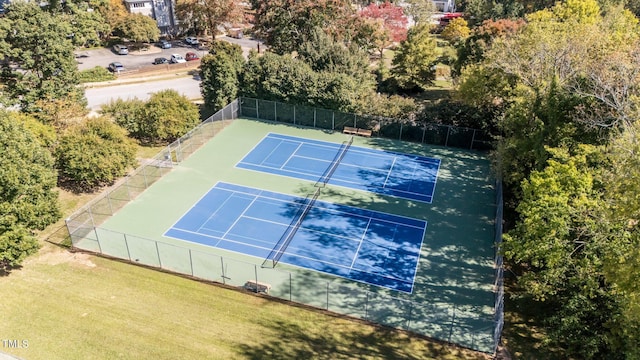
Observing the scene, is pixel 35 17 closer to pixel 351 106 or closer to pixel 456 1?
pixel 351 106

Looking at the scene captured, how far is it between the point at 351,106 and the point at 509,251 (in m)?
21.4

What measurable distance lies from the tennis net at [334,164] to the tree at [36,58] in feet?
64.0

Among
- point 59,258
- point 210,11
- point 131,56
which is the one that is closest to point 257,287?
A: point 59,258

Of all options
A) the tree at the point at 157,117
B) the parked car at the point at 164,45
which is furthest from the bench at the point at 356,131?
the parked car at the point at 164,45

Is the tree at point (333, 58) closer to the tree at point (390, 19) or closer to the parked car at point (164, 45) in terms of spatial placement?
the tree at point (390, 19)

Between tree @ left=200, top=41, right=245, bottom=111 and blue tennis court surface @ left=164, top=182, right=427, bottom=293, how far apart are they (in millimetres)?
12185

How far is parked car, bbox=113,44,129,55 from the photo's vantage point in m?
64.4

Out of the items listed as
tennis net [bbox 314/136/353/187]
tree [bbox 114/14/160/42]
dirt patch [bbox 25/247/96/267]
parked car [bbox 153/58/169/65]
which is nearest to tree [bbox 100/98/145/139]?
dirt patch [bbox 25/247/96/267]

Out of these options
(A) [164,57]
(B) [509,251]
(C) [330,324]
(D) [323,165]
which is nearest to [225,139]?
(D) [323,165]

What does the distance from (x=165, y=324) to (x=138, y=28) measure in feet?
186

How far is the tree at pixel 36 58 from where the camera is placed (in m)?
31.2

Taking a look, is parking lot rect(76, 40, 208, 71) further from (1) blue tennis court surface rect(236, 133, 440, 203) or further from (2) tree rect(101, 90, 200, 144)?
(1) blue tennis court surface rect(236, 133, 440, 203)

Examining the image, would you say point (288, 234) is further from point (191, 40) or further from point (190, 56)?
point (191, 40)

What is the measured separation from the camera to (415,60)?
48.3m
